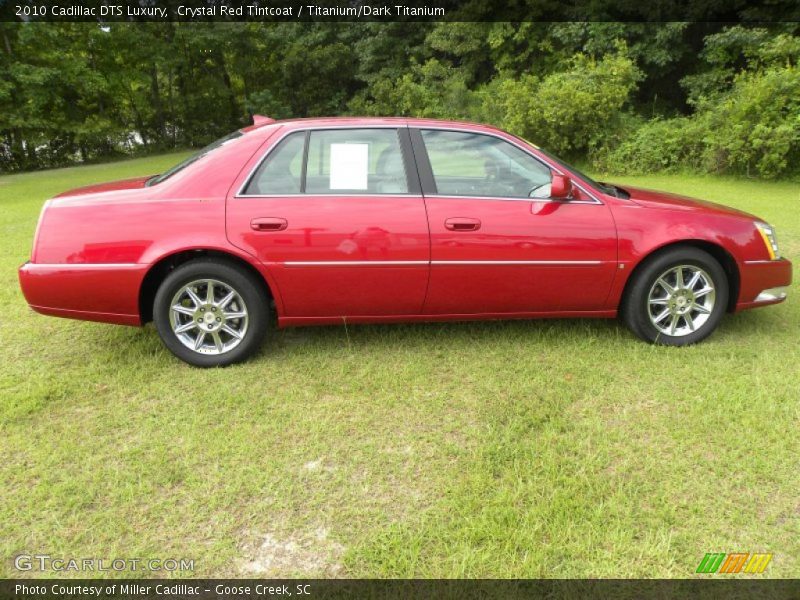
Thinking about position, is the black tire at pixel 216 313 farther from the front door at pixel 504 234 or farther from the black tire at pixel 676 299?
the black tire at pixel 676 299

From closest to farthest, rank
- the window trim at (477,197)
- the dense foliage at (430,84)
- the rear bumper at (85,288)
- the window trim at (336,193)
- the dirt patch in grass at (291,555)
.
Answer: the dirt patch in grass at (291,555), the rear bumper at (85,288), the window trim at (336,193), the window trim at (477,197), the dense foliage at (430,84)

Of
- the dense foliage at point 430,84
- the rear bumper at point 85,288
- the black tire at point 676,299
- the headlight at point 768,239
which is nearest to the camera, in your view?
the rear bumper at point 85,288

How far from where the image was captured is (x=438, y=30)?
78.9 feet

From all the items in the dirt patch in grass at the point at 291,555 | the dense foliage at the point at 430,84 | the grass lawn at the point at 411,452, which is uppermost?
the dense foliage at the point at 430,84

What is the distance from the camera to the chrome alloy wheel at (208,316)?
11.6ft

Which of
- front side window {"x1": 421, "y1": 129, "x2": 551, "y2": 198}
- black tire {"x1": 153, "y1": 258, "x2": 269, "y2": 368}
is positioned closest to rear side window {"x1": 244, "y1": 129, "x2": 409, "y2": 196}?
front side window {"x1": 421, "y1": 129, "x2": 551, "y2": 198}

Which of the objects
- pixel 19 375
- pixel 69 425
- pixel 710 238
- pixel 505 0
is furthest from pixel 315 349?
pixel 505 0

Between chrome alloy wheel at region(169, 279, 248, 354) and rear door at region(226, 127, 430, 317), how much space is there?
320mm

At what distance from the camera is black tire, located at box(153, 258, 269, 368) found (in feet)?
11.4

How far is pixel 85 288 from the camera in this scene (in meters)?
3.45

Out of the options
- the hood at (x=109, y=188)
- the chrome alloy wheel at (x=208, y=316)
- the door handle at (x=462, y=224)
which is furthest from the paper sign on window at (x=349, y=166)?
the hood at (x=109, y=188)

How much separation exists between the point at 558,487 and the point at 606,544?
342 millimetres

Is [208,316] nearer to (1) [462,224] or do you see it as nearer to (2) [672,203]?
(1) [462,224]

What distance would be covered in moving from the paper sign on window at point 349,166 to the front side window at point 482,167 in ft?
1.44
